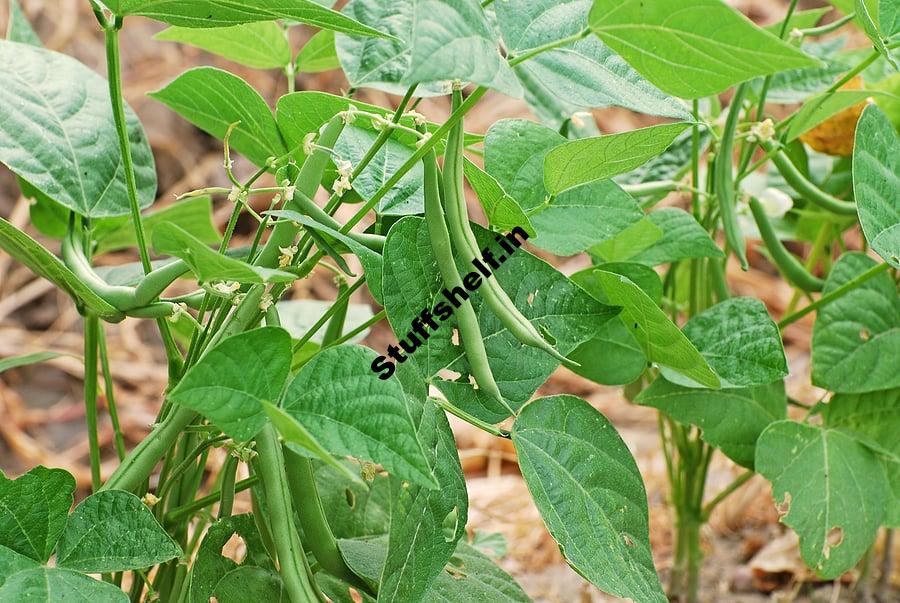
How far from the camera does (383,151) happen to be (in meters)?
0.44

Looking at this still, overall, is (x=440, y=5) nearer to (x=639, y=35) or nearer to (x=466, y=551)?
(x=639, y=35)

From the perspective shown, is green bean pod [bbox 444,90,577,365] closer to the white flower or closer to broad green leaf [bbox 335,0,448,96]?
broad green leaf [bbox 335,0,448,96]

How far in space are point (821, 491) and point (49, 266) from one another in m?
0.42

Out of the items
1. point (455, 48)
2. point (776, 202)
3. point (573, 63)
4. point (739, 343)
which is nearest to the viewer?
point (455, 48)

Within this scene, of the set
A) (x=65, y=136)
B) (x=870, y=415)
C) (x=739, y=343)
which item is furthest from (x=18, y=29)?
(x=870, y=415)

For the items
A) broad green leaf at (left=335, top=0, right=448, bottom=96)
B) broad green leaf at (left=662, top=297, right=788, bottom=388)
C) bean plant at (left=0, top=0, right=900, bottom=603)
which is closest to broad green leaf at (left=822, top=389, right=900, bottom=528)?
bean plant at (left=0, top=0, right=900, bottom=603)

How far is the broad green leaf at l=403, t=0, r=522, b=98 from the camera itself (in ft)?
0.83

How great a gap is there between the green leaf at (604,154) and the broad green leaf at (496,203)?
0.08ft

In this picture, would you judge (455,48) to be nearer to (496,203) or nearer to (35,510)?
(496,203)

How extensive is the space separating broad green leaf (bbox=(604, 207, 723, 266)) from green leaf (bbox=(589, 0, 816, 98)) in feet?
0.59

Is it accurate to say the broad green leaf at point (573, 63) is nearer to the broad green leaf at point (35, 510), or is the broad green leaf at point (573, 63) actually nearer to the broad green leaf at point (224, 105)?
the broad green leaf at point (224, 105)

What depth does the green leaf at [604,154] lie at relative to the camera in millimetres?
353

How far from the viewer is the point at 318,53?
512mm

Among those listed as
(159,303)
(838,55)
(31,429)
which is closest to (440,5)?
(159,303)
